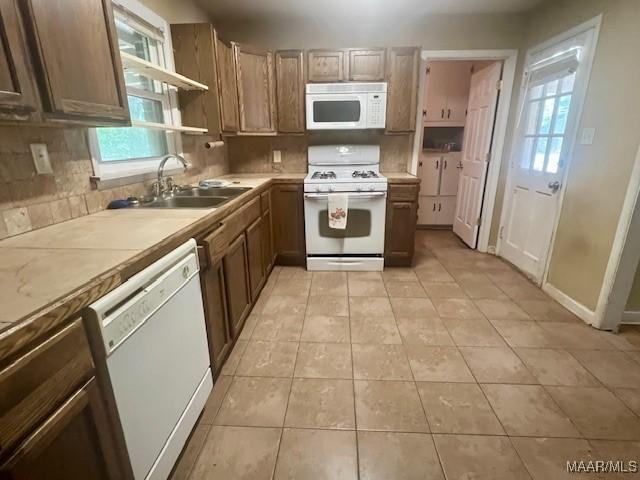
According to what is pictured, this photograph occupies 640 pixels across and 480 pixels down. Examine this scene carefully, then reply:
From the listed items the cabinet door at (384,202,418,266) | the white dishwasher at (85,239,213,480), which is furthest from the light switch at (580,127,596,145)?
the white dishwasher at (85,239,213,480)

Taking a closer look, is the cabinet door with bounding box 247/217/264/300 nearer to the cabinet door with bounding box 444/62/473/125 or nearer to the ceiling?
the ceiling

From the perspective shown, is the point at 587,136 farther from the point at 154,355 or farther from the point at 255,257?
the point at 154,355

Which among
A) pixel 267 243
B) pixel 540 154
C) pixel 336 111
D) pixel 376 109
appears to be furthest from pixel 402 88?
pixel 267 243

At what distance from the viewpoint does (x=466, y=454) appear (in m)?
1.26

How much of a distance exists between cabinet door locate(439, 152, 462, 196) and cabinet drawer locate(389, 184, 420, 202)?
Answer: 5.21 feet

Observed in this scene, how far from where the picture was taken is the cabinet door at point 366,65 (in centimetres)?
283

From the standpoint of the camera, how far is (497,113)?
123 inches

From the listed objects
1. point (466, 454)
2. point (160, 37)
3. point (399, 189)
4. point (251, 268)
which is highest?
point (160, 37)

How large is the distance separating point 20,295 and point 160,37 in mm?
2155

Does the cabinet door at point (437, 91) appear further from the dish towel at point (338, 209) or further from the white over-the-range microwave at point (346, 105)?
the dish towel at point (338, 209)

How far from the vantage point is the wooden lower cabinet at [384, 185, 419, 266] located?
2.85 metres

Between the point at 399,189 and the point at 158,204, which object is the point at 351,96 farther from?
the point at 158,204

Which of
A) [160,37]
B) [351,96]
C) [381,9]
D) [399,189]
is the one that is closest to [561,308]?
[399,189]

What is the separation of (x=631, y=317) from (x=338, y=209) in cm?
218
